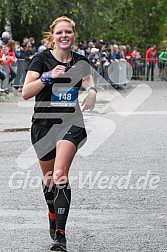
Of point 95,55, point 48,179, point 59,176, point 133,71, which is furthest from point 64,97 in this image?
point 133,71

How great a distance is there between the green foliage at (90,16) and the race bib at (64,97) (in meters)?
24.6

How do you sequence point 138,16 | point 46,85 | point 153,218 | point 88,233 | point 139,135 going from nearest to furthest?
1. point 46,85
2. point 88,233
3. point 153,218
4. point 139,135
5. point 138,16

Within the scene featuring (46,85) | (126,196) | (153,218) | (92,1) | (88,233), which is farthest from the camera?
(92,1)

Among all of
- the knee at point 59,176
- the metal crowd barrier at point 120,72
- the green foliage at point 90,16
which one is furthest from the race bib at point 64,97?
the green foliage at point 90,16

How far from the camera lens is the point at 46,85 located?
20.9 feet

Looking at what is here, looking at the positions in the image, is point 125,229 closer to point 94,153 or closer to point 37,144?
point 37,144

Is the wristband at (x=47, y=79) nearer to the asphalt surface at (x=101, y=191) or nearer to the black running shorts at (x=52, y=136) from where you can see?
the black running shorts at (x=52, y=136)

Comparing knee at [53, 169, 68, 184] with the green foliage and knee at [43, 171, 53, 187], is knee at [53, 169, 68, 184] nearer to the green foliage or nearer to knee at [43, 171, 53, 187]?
knee at [43, 171, 53, 187]

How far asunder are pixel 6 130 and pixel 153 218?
315 inches

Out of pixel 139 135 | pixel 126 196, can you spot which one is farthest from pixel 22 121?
pixel 126 196

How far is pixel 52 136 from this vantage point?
650cm

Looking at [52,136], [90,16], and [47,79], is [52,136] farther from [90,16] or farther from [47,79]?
[90,16]

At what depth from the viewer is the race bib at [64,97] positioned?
254 inches

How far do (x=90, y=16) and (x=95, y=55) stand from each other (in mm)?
5229
